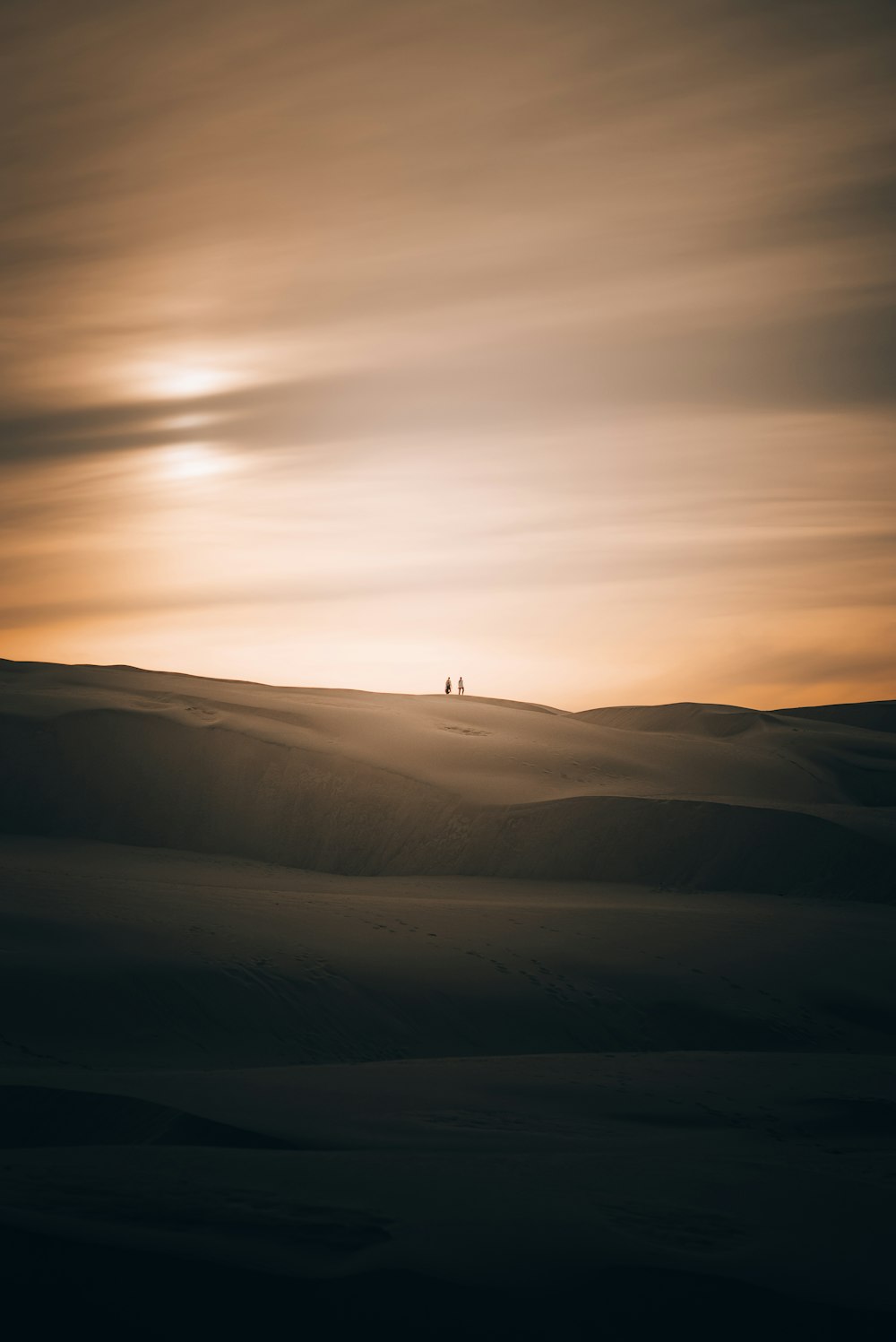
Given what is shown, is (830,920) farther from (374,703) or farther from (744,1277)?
(374,703)

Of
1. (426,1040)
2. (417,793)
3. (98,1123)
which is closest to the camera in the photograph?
(98,1123)

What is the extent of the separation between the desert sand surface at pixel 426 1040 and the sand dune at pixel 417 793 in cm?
8

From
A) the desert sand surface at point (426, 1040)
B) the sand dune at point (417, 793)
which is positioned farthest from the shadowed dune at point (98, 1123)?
the sand dune at point (417, 793)

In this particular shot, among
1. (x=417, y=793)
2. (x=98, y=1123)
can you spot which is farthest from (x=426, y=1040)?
(x=417, y=793)

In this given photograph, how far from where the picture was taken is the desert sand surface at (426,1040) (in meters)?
4.77

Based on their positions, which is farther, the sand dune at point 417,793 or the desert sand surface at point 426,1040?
the sand dune at point 417,793

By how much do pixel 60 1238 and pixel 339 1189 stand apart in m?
1.27

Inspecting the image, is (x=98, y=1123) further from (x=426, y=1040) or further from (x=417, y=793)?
(x=417, y=793)

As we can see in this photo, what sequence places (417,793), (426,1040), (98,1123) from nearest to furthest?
(98,1123) → (426,1040) → (417,793)

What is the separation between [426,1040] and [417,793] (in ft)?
35.3

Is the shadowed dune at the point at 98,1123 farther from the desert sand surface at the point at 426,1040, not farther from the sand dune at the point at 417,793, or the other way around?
the sand dune at the point at 417,793

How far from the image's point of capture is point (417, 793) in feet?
67.4

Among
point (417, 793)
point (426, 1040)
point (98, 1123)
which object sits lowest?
point (426, 1040)

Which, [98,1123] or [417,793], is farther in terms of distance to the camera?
[417,793]
